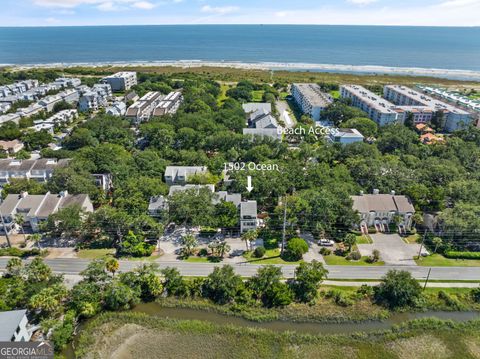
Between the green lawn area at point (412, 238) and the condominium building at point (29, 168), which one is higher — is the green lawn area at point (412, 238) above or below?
below

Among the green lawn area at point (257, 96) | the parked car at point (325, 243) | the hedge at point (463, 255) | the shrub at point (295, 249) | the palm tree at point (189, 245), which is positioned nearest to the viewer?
the shrub at point (295, 249)

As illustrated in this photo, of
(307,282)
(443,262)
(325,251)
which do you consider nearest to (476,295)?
(443,262)

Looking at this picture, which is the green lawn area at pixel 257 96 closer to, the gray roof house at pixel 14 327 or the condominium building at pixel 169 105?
the condominium building at pixel 169 105

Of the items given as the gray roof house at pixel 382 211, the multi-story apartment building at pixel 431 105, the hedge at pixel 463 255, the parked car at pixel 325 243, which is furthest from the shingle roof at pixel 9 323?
the multi-story apartment building at pixel 431 105

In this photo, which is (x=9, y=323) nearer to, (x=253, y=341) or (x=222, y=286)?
(x=222, y=286)

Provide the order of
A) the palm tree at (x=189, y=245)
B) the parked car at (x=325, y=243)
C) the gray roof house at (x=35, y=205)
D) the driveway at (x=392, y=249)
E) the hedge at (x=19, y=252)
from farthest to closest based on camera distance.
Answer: the gray roof house at (x=35, y=205) < the parked car at (x=325, y=243) < the hedge at (x=19, y=252) < the driveway at (x=392, y=249) < the palm tree at (x=189, y=245)

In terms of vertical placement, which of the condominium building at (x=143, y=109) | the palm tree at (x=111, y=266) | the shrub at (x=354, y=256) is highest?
the condominium building at (x=143, y=109)

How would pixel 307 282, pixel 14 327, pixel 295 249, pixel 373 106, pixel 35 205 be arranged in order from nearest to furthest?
pixel 14 327 < pixel 307 282 < pixel 295 249 < pixel 35 205 < pixel 373 106
